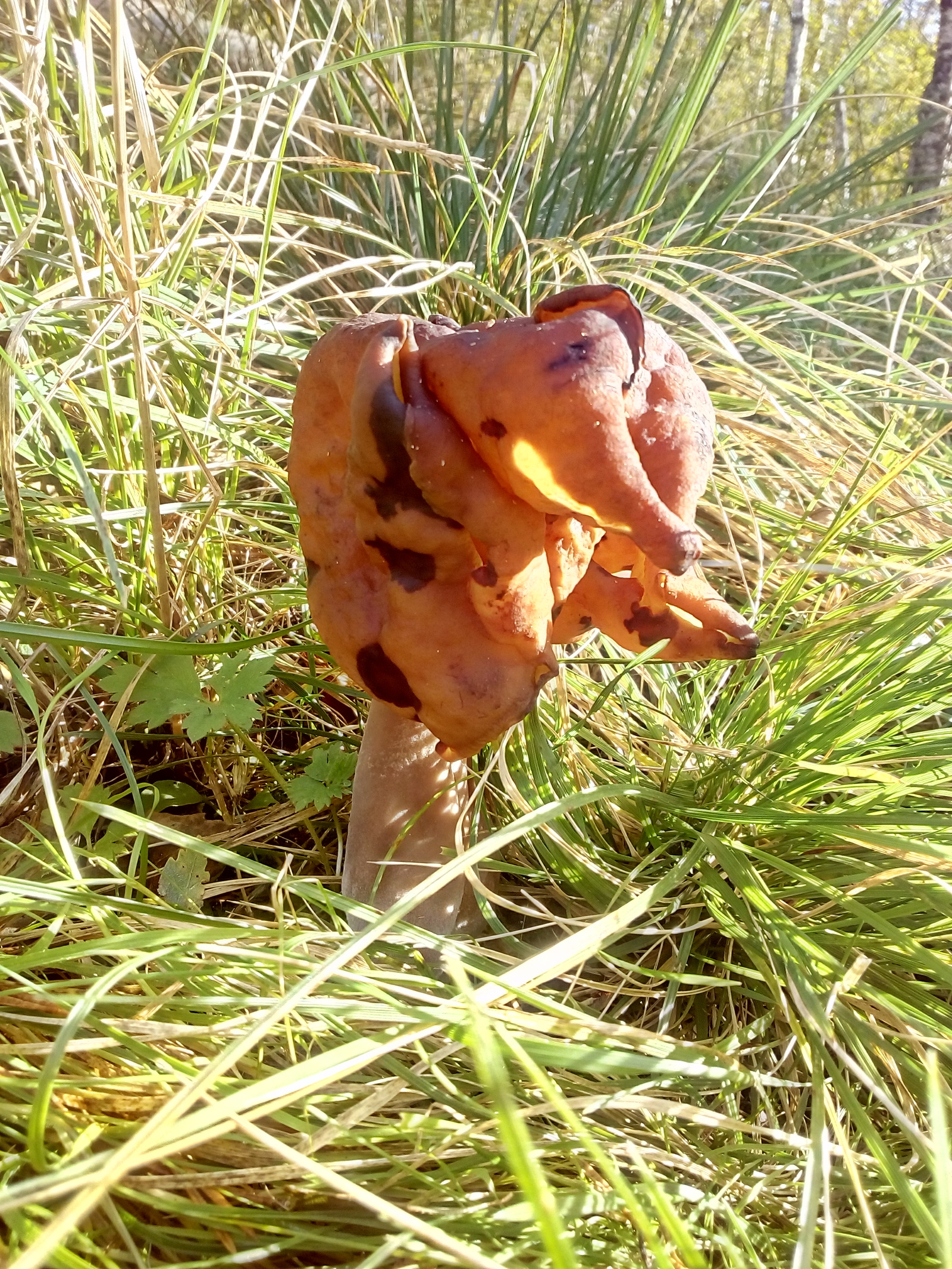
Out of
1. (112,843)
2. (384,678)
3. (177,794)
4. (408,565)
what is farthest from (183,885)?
(408,565)

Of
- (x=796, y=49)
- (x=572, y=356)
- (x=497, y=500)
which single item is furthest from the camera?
(x=796, y=49)

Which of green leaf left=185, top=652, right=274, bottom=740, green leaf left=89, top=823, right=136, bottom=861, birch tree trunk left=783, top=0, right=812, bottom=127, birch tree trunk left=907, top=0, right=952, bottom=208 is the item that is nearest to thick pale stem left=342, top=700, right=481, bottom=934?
green leaf left=185, top=652, right=274, bottom=740

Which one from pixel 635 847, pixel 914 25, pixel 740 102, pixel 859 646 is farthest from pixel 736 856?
pixel 914 25

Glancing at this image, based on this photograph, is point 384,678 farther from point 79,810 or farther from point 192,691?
point 79,810

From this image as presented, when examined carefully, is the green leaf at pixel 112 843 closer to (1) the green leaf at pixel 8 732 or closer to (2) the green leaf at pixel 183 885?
(2) the green leaf at pixel 183 885

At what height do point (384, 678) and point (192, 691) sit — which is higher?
point (384, 678)

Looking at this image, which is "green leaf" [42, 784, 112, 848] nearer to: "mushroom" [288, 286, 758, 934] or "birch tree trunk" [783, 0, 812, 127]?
"mushroom" [288, 286, 758, 934]
